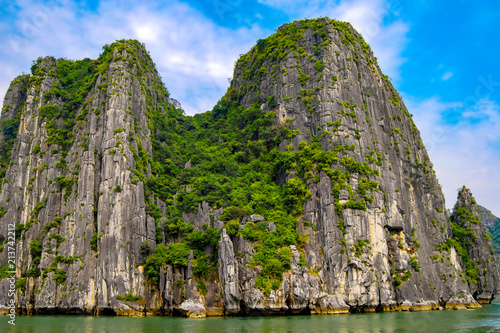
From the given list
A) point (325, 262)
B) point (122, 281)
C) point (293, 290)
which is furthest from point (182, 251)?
point (325, 262)

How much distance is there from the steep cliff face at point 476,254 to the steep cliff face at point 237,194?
0.47 metres

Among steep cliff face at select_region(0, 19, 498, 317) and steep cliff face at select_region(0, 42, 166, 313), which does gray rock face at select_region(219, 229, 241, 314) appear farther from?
steep cliff face at select_region(0, 42, 166, 313)

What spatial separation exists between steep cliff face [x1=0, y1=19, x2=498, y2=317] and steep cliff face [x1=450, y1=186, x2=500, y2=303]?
474 mm

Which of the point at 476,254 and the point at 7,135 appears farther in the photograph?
the point at 7,135

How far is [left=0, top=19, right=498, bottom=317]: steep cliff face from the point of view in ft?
157

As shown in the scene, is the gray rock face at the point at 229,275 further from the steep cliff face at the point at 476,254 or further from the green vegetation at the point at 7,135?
the green vegetation at the point at 7,135

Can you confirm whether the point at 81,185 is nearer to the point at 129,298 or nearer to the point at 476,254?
the point at 129,298

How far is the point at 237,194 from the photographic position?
5659cm

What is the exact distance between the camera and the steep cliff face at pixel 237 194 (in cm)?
4800

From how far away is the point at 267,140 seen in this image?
2650 inches

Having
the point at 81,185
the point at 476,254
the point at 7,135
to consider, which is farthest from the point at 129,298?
the point at 476,254

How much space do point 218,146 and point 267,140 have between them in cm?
1001

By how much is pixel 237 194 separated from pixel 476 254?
4214 cm

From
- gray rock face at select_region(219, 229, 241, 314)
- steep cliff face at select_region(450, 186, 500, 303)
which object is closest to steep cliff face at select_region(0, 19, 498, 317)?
gray rock face at select_region(219, 229, 241, 314)
